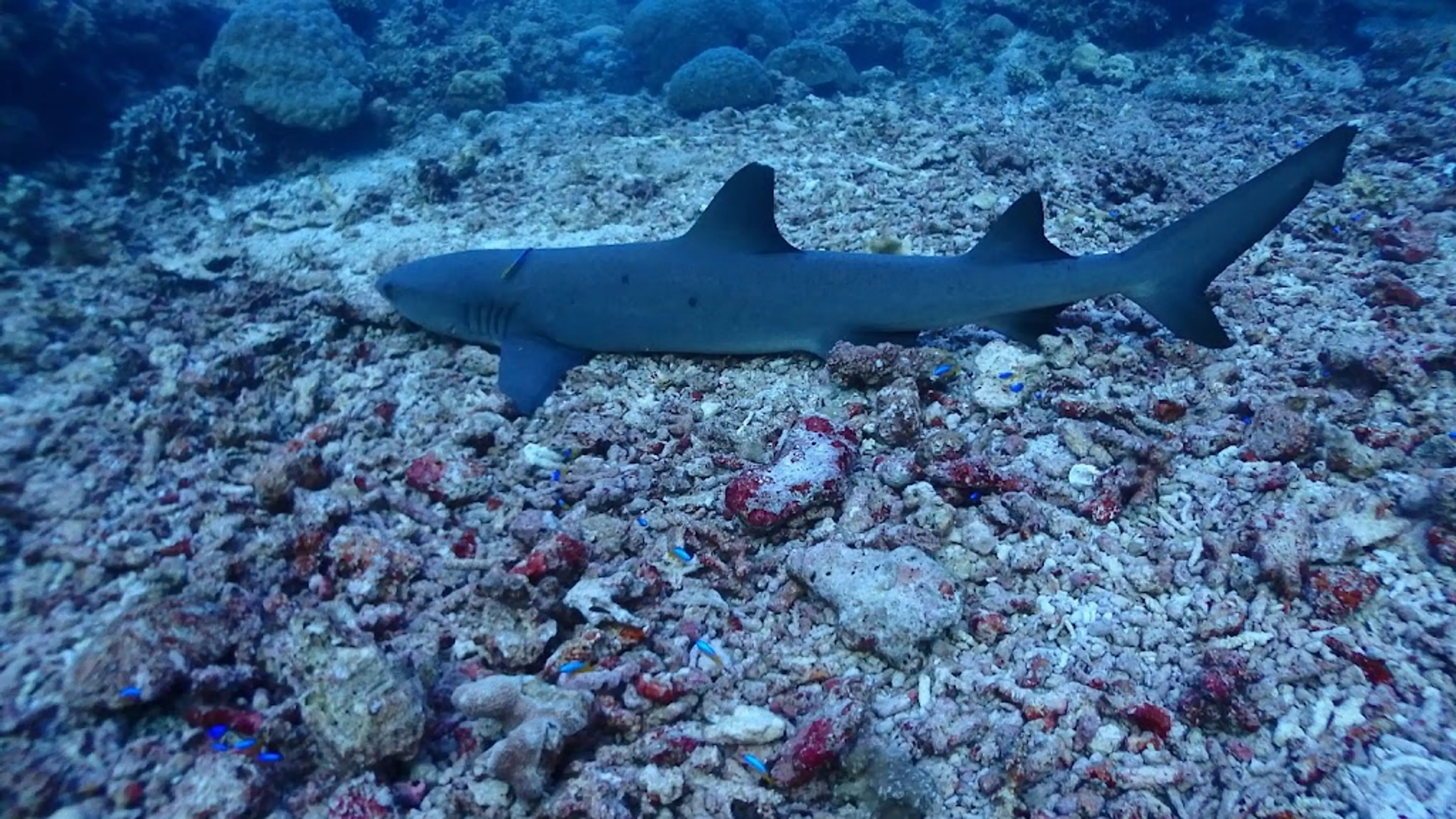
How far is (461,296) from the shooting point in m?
4.46

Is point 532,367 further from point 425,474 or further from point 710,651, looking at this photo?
point 710,651

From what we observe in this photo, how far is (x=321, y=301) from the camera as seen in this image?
492cm

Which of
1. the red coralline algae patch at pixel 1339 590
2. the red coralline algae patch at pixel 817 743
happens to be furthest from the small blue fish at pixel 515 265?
the red coralline algae patch at pixel 1339 590

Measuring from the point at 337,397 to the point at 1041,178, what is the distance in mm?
5577

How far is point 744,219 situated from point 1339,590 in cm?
300

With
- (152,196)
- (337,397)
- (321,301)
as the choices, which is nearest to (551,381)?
(337,397)

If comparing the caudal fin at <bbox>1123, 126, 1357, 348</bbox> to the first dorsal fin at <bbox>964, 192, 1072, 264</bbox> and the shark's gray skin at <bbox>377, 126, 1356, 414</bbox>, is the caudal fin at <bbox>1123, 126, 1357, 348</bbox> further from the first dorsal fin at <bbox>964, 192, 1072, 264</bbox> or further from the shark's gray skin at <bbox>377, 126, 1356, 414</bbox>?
the first dorsal fin at <bbox>964, 192, 1072, 264</bbox>

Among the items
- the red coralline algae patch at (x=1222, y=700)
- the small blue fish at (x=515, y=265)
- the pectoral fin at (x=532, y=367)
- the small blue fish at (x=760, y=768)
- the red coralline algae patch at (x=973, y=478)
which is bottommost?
the small blue fish at (x=760, y=768)

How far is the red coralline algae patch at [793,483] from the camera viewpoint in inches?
111

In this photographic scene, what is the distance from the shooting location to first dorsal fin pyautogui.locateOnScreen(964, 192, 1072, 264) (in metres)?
3.71

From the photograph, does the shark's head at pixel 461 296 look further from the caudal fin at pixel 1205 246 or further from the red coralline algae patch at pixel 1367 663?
the red coralline algae patch at pixel 1367 663

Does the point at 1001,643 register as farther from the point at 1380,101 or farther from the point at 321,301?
the point at 1380,101

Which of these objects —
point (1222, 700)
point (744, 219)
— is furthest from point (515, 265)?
point (1222, 700)

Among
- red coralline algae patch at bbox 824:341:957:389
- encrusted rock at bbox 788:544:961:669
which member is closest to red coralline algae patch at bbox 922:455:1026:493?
encrusted rock at bbox 788:544:961:669
